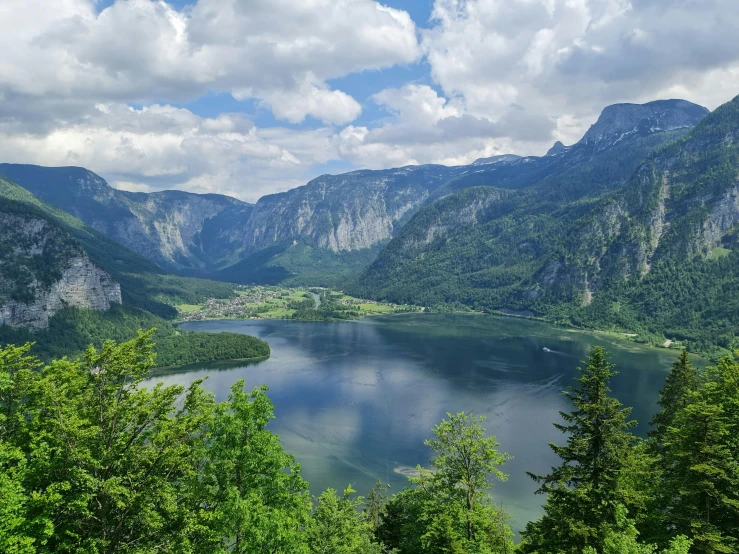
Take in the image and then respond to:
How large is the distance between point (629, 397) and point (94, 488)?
350 ft

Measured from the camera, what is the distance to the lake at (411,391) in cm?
7231

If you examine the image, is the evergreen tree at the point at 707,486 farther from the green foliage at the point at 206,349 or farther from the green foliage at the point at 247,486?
the green foliage at the point at 206,349

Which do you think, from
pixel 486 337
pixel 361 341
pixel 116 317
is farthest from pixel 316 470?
pixel 116 317

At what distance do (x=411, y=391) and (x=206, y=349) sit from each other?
249 feet

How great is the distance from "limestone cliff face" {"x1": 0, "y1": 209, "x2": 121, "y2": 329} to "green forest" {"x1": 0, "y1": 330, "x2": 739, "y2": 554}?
16447cm

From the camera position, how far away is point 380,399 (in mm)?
104500

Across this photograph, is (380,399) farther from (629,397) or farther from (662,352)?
(662,352)

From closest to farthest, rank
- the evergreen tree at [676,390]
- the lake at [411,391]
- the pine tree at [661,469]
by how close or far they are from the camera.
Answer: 1. the pine tree at [661,469]
2. the evergreen tree at [676,390]
3. the lake at [411,391]

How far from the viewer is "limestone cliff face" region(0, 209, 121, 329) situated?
504 feet

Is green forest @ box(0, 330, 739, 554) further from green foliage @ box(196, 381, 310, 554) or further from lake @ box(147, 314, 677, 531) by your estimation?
lake @ box(147, 314, 677, 531)

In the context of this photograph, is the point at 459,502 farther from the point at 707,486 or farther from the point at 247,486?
the point at 247,486

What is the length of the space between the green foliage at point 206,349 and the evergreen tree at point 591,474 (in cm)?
13611

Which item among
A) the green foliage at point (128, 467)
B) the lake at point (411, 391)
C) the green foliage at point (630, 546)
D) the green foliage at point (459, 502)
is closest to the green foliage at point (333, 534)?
the green foliage at point (459, 502)

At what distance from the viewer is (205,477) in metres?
17.2
